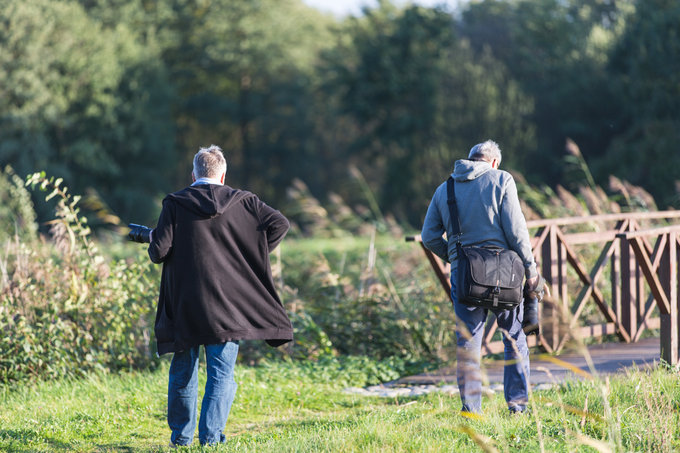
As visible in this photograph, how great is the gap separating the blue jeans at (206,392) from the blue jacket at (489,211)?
Result: 144 centimetres

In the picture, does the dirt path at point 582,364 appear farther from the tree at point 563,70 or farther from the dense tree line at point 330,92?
the tree at point 563,70

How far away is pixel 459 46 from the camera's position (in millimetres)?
32562

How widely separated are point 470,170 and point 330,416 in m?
1.90

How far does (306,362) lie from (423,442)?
9.66ft

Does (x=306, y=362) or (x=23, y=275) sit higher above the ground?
(x=23, y=275)

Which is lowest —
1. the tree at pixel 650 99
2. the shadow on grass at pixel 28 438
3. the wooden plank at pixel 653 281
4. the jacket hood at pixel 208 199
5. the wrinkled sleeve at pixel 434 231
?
the shadow on grass at pixel 28 438

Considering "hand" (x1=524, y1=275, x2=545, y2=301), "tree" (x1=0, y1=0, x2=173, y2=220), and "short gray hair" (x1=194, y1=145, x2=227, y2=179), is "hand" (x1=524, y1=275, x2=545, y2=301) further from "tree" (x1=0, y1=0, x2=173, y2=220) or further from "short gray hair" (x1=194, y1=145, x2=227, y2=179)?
"tree" (x1=0, y1=0, x2=173, y2=220)

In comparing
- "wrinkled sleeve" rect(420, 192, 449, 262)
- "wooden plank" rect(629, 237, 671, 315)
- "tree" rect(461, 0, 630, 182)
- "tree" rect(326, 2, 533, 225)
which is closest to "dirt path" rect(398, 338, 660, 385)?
"wooden plank" rect(629, 237, 671, 315)

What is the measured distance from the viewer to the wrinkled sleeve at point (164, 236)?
395 centimetres

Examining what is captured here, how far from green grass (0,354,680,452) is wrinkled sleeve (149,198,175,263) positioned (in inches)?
41.2

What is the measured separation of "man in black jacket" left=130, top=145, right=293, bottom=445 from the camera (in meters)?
3.96

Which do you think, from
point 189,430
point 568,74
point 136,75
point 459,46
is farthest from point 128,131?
point 189,430

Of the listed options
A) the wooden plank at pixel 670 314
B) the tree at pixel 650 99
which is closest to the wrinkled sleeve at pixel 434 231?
the wooden plank at pixel 670 314

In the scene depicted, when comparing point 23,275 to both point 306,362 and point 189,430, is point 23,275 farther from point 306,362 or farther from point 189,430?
point 189,430
